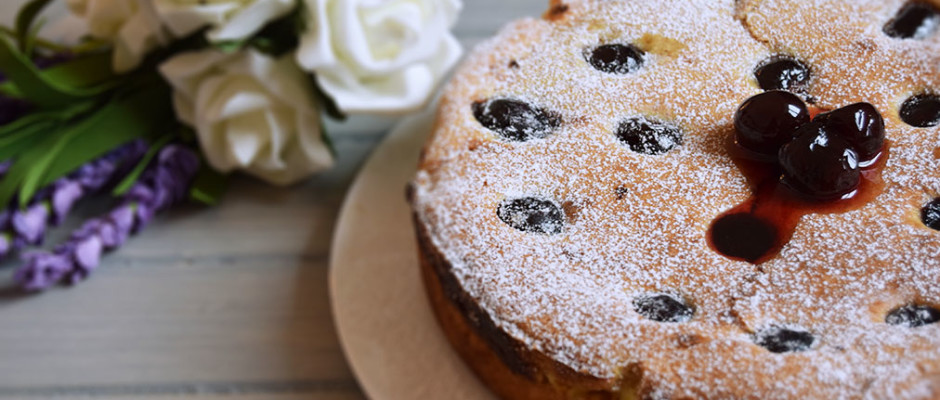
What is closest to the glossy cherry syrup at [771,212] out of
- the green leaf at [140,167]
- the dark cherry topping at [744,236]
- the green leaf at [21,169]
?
the dark cherry topping at [744,236]

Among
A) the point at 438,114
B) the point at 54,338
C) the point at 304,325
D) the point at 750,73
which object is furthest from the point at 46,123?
the point at 750,73

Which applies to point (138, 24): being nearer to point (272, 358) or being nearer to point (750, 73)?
point (272, 358)

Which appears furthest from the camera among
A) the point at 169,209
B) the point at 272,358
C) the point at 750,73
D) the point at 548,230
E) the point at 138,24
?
the point at 169,209

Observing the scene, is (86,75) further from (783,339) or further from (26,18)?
(783,339)

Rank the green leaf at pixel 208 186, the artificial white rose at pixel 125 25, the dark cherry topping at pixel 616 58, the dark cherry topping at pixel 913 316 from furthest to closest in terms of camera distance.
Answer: the green leaf at pixel 208 186 < the artificial white rose at pixel 125 25 < the dark cherry topping at pixel 616 58 < the dark cherry topping at pixel 913 316

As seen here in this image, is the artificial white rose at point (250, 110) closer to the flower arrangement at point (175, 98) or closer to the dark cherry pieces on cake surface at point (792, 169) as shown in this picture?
the flower arrangement at point (175, 98)

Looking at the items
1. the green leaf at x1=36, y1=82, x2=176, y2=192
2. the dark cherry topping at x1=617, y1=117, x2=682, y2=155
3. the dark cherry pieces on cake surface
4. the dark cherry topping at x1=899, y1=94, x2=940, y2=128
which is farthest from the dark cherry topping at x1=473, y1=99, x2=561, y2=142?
the green leaf at x1=36, y1=82, x2=176, y2=192

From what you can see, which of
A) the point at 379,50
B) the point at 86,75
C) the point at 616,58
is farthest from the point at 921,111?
the point at 86,75
